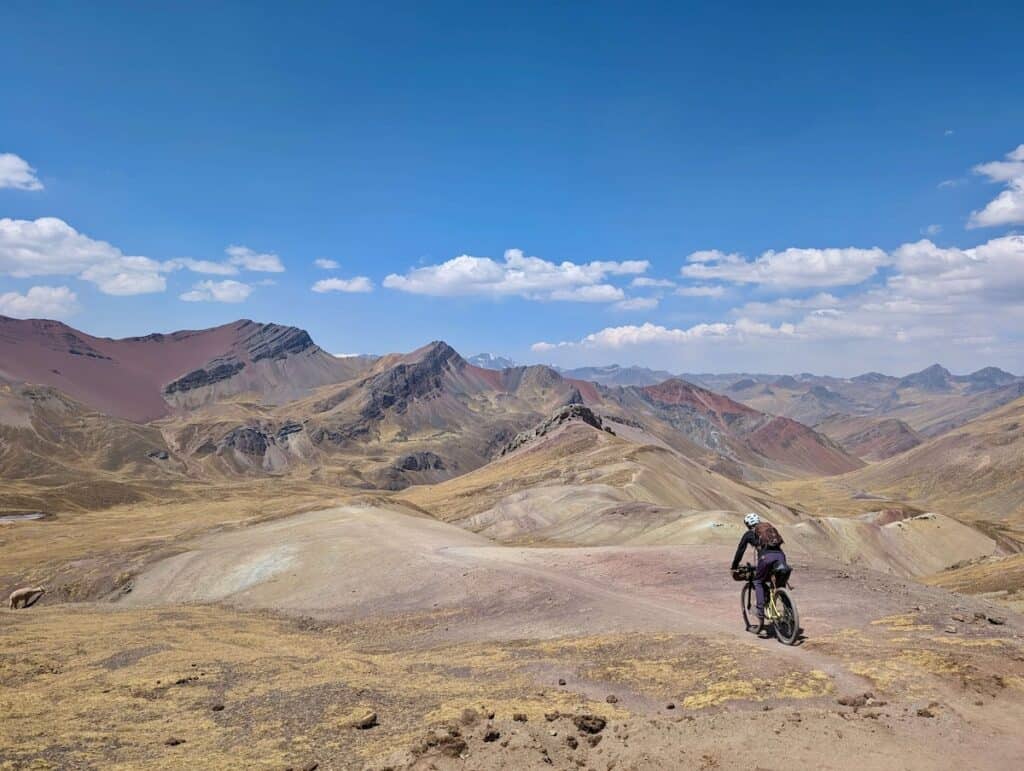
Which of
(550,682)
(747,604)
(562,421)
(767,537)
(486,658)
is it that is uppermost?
(562,421)

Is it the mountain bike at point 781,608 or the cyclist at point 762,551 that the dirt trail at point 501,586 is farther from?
the cyclist at point 762,551

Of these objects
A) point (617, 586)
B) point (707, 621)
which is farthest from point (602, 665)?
point (617, 586)

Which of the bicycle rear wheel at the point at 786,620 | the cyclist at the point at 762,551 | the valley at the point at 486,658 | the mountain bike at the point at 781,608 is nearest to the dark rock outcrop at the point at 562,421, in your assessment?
the valley at the point at 486,658

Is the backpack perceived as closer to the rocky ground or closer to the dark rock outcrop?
the rocky ground

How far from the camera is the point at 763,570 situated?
46.8ft

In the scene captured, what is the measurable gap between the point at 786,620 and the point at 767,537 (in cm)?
165

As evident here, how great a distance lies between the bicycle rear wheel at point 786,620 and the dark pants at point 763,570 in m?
0.38

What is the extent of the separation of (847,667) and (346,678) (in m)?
9.52

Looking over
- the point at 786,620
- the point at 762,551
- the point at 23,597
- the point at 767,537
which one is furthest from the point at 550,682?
the point at 23,597

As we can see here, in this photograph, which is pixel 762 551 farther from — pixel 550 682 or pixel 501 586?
pixel 501 586

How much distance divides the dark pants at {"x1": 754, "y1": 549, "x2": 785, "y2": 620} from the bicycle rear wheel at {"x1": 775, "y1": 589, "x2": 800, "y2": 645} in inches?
14.9

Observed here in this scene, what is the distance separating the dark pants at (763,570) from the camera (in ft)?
46.5

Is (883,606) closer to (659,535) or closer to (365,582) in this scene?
(365,582)

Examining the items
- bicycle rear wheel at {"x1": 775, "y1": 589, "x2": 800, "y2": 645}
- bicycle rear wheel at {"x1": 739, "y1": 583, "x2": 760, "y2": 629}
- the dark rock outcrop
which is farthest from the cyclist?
the dark rock outcrop
